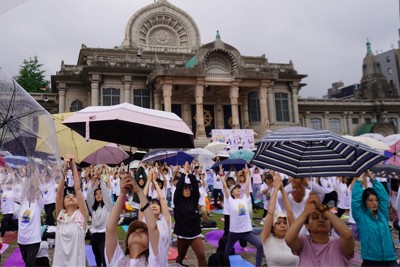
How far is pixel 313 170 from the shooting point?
4.05m

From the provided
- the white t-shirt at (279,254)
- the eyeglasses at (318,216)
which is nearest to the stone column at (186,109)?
the white t-shirt at (279,254)

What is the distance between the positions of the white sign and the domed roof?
15885 millimetres

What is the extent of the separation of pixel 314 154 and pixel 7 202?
812 centimetres

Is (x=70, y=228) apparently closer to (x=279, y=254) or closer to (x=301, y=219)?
(x=279, y=254)

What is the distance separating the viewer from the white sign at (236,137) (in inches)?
1083

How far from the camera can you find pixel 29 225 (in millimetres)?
5504

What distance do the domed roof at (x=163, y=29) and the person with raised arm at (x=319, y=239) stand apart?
123 ft

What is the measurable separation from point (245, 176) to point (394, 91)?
184 feet

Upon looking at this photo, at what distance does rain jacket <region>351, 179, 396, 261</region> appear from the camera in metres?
4.11

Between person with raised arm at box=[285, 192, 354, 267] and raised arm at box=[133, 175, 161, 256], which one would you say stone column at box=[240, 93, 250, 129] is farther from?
raised arm at box=[133, 175, 161, 256]

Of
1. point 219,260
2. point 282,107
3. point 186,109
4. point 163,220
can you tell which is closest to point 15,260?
point 163,220

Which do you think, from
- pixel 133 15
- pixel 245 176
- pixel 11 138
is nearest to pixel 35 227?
pixel 11 138

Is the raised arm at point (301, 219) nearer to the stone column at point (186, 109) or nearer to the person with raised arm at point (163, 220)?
the person with raised arm at point (163, 220)

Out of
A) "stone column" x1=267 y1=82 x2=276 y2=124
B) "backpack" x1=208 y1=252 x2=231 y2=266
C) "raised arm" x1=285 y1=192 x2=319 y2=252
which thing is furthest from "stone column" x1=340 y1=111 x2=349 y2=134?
"raised arm" x1=285 y1=192 x2=319 y2=252
